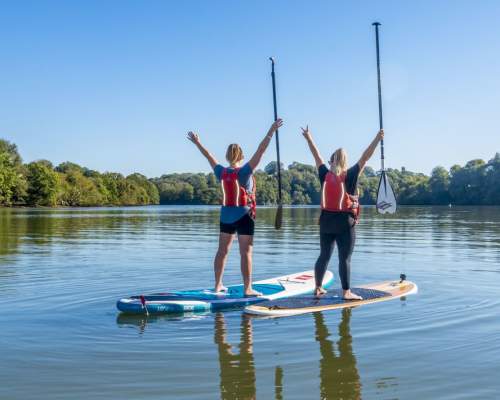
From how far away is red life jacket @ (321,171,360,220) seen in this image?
317 inches

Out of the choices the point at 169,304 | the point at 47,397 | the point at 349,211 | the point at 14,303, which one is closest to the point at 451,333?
the point at 349,211

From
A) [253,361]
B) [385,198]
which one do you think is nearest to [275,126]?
[385,198]

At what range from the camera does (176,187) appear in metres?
174

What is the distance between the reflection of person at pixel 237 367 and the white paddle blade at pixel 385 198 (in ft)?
12.8

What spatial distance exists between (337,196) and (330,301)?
154 centimetres

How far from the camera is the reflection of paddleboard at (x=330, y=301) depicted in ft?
25.2

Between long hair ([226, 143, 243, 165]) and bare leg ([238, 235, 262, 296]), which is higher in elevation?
long hair ([226, 143, 243, 165])

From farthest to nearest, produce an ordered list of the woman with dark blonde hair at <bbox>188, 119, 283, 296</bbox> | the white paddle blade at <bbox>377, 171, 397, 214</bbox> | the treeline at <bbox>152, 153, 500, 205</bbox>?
1. the treeline at <bbox>152, 153, 500, 205</bbox>
2. the white paddle blade at <bbox>377, 171, 397, 214</bbox>
3. the woman with dark blonde hair at <bbox>188, 119, 283, 296</bbox>

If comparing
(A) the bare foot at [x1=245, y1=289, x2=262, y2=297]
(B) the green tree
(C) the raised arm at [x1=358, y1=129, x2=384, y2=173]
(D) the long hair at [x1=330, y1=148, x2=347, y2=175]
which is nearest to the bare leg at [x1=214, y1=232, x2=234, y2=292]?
(A) the bare foot at [x1=245, y1=289, x2=262, y2=297]

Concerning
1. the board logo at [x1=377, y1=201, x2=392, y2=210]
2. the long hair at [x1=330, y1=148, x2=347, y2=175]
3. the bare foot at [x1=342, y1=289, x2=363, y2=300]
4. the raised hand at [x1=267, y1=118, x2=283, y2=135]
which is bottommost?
the bare foot at [x1=342, y1=289, x2=363, y2=300]

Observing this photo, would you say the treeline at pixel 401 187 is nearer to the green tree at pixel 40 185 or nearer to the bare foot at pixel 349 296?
the green tree at pixel 40 185

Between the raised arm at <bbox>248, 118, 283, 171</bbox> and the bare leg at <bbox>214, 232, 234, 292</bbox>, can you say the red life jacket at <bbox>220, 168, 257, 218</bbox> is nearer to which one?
the raised arm at <bbox>248, 118, 283, 171</bbox>

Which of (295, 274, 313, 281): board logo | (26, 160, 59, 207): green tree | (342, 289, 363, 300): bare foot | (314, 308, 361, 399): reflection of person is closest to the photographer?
(314, 308, 361, 399): reflection of person

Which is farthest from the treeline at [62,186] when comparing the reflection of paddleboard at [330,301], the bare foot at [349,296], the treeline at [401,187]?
the bare foot at [349,296]
